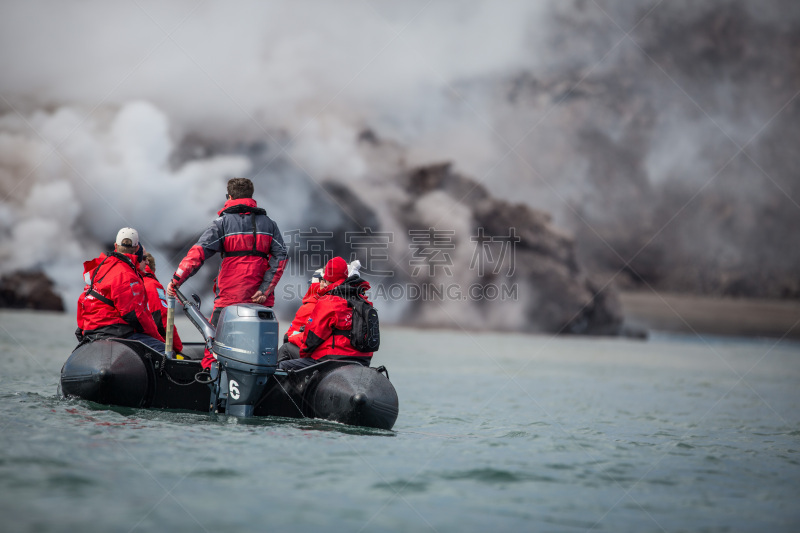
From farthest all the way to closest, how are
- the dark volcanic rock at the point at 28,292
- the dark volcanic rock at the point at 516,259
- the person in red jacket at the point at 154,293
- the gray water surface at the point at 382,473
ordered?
1. the dark volcanic rock at the point at 516,259
2. the dark volcanic rock at the point at 28,292
3. the person in red jacket at the point at 154,293
4. the gray water surface at the point at 382,473

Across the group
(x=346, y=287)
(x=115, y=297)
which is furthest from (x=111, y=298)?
(x=346, y=287)

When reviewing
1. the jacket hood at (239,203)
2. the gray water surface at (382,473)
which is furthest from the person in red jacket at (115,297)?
the jacket hood at (239,203)

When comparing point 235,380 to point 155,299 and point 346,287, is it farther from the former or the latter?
point 155,299

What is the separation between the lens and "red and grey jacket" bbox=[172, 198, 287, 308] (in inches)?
381

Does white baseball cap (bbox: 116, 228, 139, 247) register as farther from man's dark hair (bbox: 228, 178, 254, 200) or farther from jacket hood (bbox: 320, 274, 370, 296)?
jacket hood (bbox: 320, 274, 370, 296)

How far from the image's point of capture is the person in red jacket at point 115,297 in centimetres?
962

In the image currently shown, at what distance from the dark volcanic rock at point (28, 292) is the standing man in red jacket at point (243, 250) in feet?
175

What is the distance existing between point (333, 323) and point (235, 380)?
138cm

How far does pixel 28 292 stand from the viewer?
6144 centimetres

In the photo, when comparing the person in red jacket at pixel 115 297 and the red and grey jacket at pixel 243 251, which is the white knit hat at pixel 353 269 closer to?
the red and grey jacket at pixel 243 251

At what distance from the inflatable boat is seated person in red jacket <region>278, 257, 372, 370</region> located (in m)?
0.32

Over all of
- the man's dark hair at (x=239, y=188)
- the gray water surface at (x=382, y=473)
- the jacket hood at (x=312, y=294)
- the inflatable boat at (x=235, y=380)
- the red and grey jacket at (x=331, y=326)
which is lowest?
the gray water surface at (x=382, y=473)

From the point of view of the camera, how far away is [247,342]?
891 cm

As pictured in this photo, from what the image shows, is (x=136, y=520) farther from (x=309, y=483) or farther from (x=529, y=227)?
(x=529, y=227)
